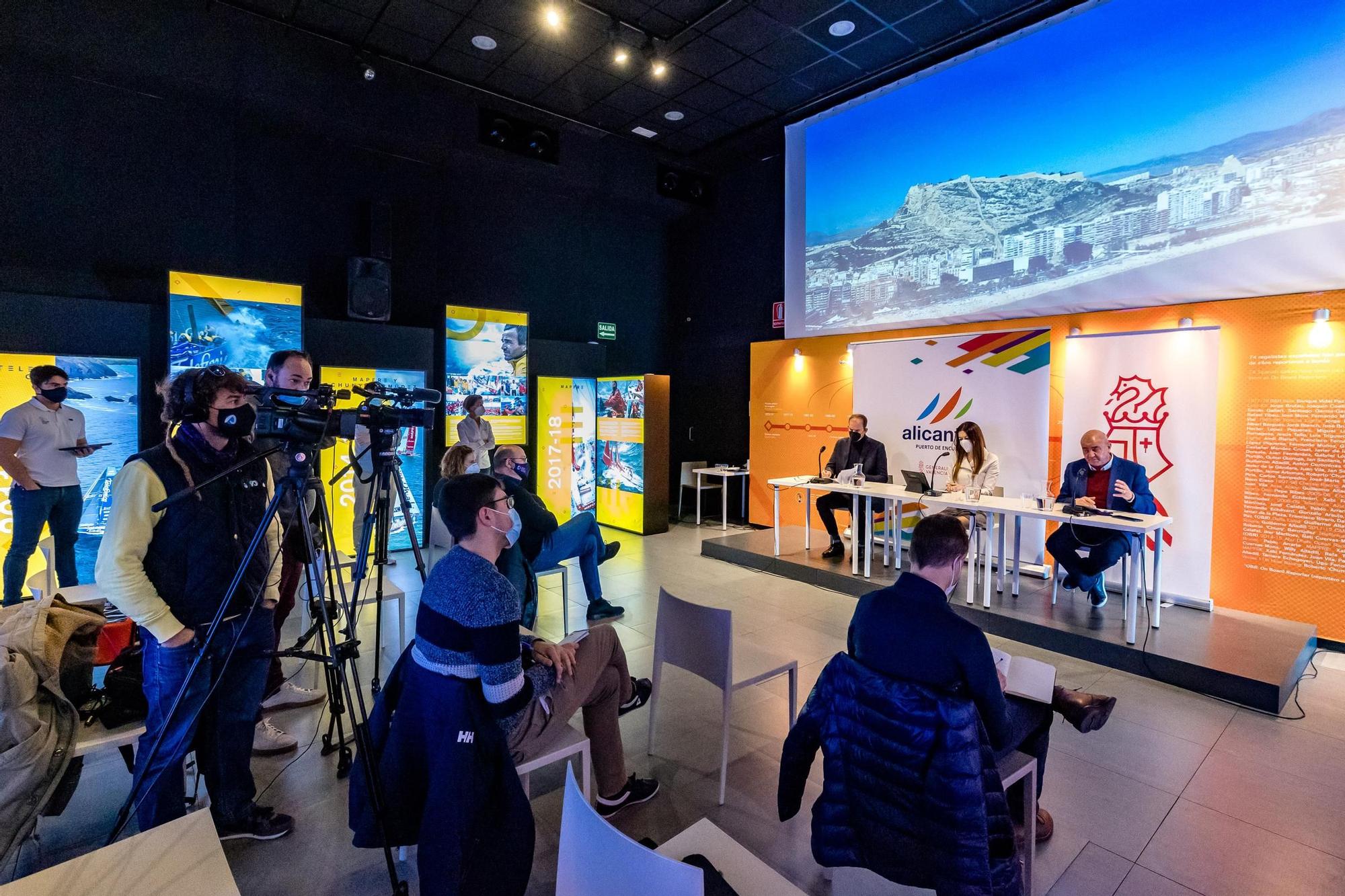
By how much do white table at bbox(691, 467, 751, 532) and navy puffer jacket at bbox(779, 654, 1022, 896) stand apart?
19.6 ft

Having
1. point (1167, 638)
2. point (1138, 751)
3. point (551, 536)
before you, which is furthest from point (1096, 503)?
point (551, 536)

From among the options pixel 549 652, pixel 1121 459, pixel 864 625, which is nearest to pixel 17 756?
pixel 549 652

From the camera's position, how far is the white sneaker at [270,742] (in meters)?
2.67

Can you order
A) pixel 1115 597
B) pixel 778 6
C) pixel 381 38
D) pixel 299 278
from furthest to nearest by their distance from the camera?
pixel 299 278 → pixel 381 38 → pixel 778 6 → pixel 1115 597

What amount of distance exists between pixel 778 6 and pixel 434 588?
5.38 m

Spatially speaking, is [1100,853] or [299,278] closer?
[1100,853]

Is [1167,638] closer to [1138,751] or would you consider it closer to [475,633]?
[1138,751]

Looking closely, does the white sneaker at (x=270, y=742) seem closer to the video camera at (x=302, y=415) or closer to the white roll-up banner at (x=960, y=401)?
the video camera at (x=302, y=415)

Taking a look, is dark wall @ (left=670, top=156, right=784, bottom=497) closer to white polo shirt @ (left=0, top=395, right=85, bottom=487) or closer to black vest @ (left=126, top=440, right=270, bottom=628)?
white polo shirt @ (left=0, top=395, right=85, bottom=487)

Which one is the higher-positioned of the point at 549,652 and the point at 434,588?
the point at 434,588

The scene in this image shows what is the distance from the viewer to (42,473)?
411 cm

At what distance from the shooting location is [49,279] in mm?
4684

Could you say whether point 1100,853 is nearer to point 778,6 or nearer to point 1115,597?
point 1115,597

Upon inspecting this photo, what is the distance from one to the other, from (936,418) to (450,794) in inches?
224
